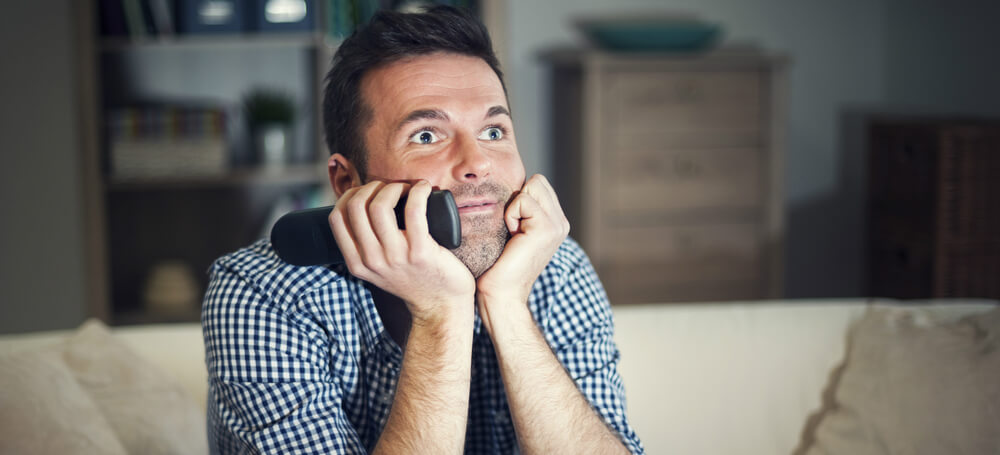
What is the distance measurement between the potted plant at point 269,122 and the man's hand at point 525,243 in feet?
6.37

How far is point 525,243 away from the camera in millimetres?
1069

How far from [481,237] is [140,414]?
54cm

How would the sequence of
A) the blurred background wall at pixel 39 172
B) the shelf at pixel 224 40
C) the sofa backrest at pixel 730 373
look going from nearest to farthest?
the sofa backrest at pixel 730 373
the shelf at pixel 224 40
the blurred background wall at pixel 39 172

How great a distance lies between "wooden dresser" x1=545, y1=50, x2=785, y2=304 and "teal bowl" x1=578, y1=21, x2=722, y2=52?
68 millimetres

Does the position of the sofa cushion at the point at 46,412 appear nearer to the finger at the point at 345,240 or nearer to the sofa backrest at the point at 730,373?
the finger at the point at 345,240

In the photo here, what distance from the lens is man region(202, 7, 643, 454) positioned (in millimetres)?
1001

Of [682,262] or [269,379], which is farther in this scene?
[682,262]

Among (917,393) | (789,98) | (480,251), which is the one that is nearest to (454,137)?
(480,251)

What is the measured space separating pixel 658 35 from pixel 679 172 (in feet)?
1.44

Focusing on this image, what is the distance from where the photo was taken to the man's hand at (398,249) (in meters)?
0.97

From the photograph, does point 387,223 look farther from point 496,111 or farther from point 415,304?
Answer: point 496,111

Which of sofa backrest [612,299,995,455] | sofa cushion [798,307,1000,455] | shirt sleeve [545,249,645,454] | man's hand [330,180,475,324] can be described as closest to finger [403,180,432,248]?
man's hand [330,180,475,324]

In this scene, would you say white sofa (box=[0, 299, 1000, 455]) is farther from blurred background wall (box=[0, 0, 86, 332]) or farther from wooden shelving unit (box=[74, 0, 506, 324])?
blurred background wall (box=[0, 0, 86, 332])

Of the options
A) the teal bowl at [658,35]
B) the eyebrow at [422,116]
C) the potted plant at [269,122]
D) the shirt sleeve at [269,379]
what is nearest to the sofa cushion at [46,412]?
the shirt sleeve at [269,379]
